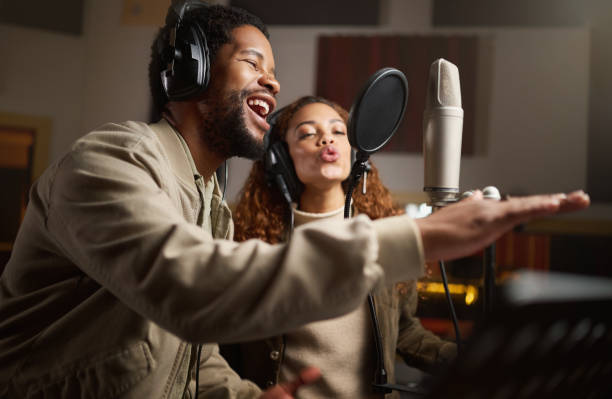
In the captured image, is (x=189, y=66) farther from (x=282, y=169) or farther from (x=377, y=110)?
(x=282, y=169)

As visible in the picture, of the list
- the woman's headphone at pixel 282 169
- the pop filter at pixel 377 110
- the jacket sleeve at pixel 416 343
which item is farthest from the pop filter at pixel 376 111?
the woman's headphone at pixel 282 169

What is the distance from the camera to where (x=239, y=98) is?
1.22 m

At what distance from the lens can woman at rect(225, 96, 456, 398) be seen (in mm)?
1564

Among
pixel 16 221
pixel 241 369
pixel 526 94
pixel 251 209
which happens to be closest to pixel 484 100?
pixel 526 94

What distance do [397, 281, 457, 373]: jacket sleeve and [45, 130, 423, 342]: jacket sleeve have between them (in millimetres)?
859

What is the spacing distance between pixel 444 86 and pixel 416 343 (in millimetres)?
918

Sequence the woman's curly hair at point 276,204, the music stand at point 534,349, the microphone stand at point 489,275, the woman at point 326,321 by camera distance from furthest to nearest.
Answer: the woman's curly hair at point 276,204 < the woman at point 326,321 < the microphone stand at point 489,275 < the music stand at point 534,349

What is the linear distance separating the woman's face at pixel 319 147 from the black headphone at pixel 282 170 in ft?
0.08

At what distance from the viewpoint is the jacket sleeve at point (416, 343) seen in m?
1.44

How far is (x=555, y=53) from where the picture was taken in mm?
3918

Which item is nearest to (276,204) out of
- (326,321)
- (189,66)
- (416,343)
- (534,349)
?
(326,321)

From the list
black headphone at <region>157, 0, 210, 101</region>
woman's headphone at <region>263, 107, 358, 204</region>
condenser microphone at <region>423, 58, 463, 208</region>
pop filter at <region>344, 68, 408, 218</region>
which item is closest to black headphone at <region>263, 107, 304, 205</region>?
woman's headphone at <region>263, 107, 358, 204</region>

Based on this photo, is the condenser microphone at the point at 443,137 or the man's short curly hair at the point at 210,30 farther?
the man's short curly hair at the point at 210,30

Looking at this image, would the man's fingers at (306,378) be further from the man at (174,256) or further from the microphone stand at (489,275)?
the microphone stand at (489,275)
